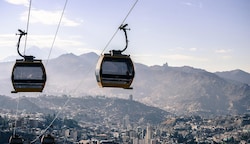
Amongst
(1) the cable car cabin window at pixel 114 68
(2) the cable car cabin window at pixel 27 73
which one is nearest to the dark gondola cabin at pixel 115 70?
(1) the cable car cabin window at pixel 114 68

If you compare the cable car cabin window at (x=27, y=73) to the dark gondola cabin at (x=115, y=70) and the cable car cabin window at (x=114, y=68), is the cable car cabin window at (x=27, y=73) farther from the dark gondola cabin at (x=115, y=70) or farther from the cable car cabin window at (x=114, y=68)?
the cable car cabin window at (x=114, y=68)

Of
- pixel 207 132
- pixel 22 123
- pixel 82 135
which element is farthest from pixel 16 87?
pixel 207 132

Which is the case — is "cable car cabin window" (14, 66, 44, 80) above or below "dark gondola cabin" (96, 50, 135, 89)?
above

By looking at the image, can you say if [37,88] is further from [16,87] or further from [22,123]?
[22,123]

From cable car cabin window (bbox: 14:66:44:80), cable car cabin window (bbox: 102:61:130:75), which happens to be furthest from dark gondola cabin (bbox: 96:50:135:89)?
cable car cabin window (bbox: 14:66:44:80)

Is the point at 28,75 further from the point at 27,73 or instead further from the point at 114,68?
the point at 114,68

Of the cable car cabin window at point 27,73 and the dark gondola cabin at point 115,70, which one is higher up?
the cable car cabin window at point 27,73

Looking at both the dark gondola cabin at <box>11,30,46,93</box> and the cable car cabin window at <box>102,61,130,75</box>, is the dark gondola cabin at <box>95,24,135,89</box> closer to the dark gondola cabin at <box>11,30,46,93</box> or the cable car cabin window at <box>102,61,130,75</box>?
the cable car cabin window at <box>102,61,130,75</box>

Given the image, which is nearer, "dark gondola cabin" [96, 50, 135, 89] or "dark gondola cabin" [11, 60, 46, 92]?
"dark gondola cabin" [96, 50, 135, 89]

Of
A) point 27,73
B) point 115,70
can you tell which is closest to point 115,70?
point 115,70
